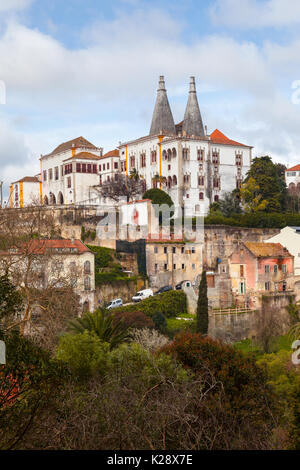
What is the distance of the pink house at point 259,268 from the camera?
45719 mm

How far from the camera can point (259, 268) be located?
45.7 metres

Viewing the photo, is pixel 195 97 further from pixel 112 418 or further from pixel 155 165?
pixel 112 418

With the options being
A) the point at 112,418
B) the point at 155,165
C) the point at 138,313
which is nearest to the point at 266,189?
the point at 155,165

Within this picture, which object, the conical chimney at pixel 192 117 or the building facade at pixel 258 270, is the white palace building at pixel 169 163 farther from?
the building facade at pixel 258 270

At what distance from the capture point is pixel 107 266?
4622 centimetres

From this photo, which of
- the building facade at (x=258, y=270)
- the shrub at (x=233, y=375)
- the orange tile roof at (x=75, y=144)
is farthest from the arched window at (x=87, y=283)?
the orange tile roof at (x=75, y=144)

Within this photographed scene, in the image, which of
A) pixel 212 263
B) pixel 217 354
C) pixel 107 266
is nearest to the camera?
pixel 217 354

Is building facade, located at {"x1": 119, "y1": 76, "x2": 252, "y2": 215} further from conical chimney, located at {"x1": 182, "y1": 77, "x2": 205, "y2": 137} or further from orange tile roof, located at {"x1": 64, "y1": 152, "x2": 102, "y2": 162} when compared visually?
orange tile roof, located at {"x1": 64, "y1": 152, "x2": 102, "y2": 162}

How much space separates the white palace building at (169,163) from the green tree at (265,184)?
329 centimetres

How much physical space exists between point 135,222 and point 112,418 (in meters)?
36.6

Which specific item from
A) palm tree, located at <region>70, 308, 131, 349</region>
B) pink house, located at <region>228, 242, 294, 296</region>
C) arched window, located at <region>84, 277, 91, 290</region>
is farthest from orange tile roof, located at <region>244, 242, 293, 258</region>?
palm tree, located at <region>70, 308, 131, 349</region>

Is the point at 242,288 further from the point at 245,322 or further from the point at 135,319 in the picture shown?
the point at 135,319
